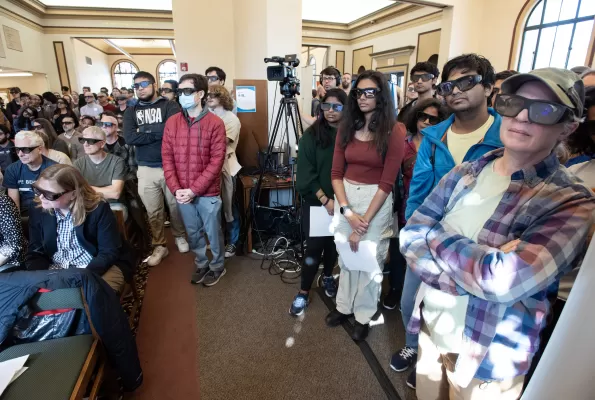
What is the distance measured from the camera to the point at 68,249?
69.9 inches

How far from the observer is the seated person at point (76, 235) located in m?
1.68

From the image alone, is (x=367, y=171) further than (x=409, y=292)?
Yes

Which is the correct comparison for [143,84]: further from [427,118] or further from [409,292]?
[409,292]

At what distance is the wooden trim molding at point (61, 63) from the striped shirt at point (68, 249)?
10529mm

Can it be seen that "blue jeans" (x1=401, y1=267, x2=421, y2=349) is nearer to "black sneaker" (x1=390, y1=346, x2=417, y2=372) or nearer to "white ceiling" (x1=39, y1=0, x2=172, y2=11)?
"black sneaker" (x1=390, y1=346, x2=417, y2=372)

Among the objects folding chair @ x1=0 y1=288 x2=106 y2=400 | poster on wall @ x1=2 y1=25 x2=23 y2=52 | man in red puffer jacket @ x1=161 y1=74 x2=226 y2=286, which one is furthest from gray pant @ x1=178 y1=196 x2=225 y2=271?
poster on wall @ x1=2 y1=25 x2=23 y2=52

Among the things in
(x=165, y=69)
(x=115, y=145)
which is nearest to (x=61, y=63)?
(x=165, y=69)

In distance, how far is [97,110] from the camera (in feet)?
18.0

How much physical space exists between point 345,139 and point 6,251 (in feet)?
6.39

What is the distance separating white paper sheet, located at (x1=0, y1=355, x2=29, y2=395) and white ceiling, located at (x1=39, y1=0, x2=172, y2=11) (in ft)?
31.6

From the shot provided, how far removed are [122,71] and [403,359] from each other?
19228 millimetres

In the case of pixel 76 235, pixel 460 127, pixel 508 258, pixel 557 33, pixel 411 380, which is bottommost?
pixel 411 380

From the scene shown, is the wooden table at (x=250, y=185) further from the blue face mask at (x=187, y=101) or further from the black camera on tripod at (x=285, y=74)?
the blue face mask at (x=187, y=101)

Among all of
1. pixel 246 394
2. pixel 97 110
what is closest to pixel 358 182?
pixel 246 394
